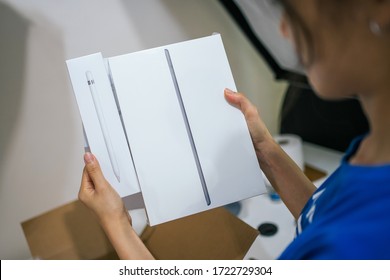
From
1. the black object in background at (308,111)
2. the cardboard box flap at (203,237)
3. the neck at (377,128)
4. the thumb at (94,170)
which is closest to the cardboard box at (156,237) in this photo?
the cardboard box flap at (203,237)

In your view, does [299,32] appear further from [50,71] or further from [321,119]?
[321,119]

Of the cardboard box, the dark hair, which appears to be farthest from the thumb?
the dark hair

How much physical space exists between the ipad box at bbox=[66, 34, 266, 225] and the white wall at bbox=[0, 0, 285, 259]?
1.11 feet

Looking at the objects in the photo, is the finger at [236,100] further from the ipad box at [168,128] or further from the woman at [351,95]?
the woman at [351,95]

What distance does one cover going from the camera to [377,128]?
42 centimetres

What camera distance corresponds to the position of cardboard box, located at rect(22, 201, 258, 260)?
0.76 m

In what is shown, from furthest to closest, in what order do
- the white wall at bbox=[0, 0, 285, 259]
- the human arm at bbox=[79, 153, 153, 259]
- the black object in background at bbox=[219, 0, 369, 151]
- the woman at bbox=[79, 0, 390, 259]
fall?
1. the black object in background at bbox=[219, 0, 369, 151]
2. the white wall at bbox=[0, 0, 285, 259]
3. the human arm at bbox=[79, 153, 153, 259]
4. the woman at bbox=[79, 0, 390, 259]

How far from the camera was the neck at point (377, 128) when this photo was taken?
15.7 inches

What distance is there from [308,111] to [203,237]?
0.63 m

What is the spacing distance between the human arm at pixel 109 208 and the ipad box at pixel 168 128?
2 cm

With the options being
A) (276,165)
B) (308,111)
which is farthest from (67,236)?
(308,111)

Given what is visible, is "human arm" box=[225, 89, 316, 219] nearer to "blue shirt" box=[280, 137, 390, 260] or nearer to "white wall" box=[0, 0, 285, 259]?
"blue shirt" box=[280, 137, 390, 260]
